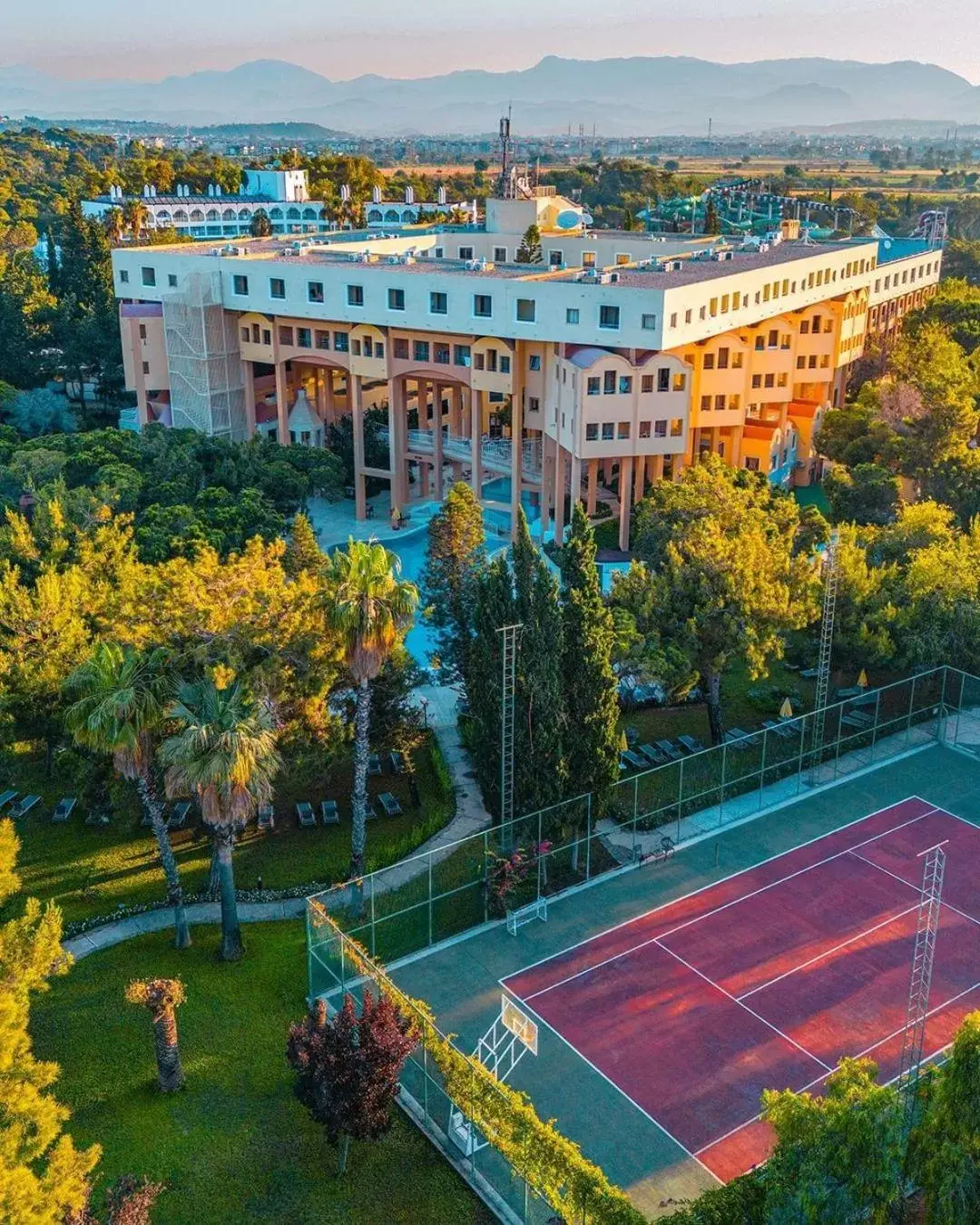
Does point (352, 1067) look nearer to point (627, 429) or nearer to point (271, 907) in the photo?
point (271, 907)

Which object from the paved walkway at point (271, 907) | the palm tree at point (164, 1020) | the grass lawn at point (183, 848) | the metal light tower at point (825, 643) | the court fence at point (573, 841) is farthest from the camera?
the metal light tower at point (825, 643)

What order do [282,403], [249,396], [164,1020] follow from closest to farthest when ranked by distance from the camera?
[164,1020], [282,403], [249,396]

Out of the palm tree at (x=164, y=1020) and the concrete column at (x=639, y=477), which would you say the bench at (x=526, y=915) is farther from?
the concrete column at (x=639, y=477)

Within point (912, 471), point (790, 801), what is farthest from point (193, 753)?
point (912, 471)

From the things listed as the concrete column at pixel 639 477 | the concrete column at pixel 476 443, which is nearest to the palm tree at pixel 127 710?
the concrete column at pixel 476 443

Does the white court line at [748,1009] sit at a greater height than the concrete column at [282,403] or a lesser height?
lesser

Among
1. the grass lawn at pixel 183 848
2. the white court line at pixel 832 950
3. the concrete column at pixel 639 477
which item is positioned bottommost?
the white court line at pixel 832 950

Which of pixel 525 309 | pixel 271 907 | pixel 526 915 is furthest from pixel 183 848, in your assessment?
pixel 525 309
